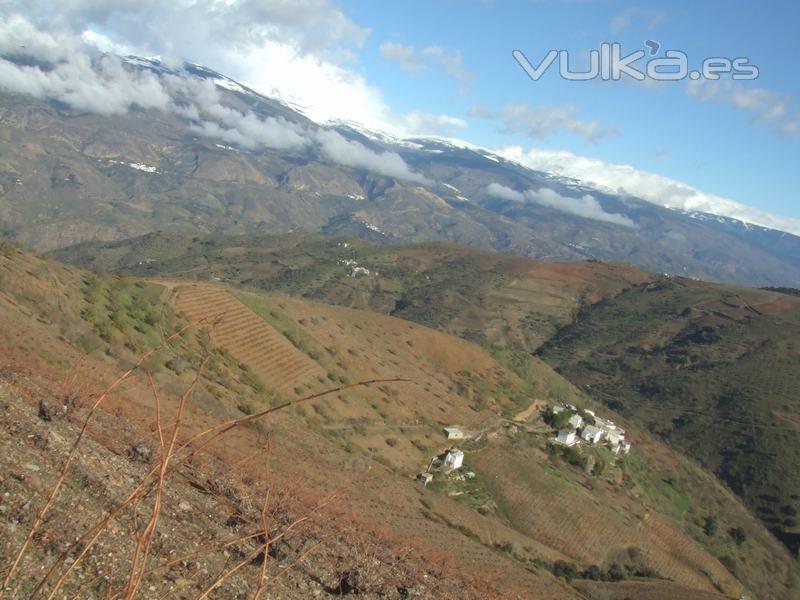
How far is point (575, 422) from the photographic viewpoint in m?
66.1

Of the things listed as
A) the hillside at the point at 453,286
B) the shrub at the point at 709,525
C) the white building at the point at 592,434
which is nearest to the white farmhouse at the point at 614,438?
the white building at the point at 592,434

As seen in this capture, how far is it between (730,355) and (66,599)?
421 ft

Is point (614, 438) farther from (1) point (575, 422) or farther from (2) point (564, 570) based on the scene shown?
(2) point (564, 570)

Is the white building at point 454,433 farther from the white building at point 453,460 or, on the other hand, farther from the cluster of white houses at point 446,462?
the white building at point 453,460

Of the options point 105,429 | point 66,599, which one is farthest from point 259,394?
point 66,599

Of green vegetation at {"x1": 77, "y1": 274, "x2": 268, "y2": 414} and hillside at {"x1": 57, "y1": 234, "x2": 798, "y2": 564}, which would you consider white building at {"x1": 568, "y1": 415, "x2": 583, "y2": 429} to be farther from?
green vegetation at {"x1": 77, "y1": 274, "x2": 268, "y2": 414}

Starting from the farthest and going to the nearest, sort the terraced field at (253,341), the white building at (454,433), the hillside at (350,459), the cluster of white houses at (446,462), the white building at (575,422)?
the white building at (575,422)
the white building at (454,433)
the terraced field at (253,341)
the cluster of white houses at (446,462)
the hillside at (350,459)

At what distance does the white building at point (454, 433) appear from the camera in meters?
48.5

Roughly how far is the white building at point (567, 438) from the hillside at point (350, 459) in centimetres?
187

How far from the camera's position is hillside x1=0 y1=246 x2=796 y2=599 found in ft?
30.0

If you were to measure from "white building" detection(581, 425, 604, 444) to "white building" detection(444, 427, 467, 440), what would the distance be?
19.9m

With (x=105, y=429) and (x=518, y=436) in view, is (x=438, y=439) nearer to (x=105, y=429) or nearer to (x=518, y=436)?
(x=518, y=436)

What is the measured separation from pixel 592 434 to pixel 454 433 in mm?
22583

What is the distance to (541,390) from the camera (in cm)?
7875
